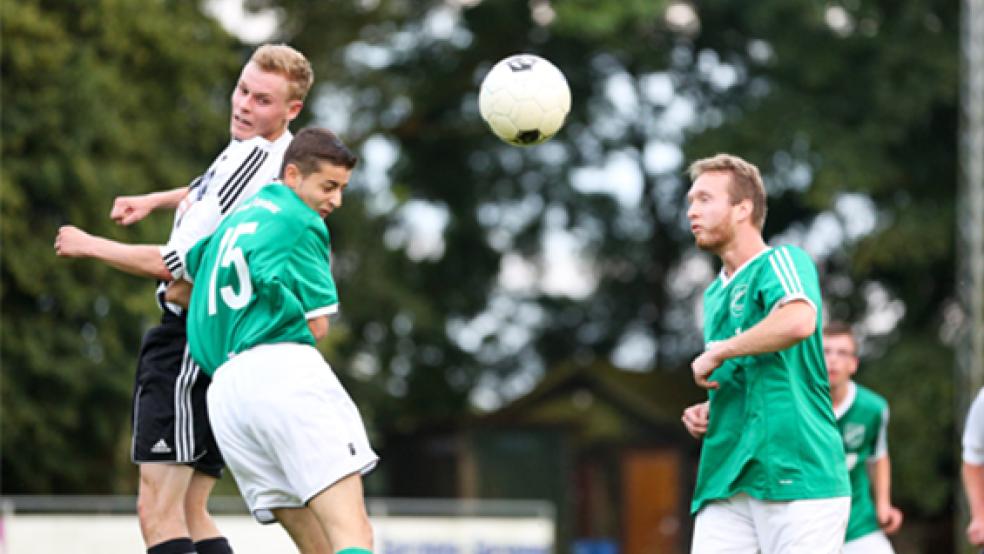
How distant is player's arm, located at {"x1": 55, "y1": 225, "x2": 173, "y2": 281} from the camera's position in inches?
252

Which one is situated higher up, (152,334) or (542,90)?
(542,90)

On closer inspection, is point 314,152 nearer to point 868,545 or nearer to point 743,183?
point 743,183

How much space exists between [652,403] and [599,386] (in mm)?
1328

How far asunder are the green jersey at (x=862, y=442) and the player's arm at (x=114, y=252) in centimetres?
450

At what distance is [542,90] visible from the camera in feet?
24.4

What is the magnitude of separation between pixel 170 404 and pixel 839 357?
425 centimetres

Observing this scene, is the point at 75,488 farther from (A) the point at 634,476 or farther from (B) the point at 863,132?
(B) the point at 863,132

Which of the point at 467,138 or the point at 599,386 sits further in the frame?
the point at 467,138

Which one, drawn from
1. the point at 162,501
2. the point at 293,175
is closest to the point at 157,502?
the point at 162,501

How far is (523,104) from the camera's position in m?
7.39

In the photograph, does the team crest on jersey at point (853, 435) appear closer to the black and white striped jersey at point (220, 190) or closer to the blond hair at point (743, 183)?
the blond hair at point (743, 183)

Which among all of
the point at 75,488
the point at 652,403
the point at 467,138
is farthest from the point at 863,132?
the point at 75,488

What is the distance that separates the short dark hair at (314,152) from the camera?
6.13 metres

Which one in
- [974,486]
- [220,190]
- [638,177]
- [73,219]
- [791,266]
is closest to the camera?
[791,266]
